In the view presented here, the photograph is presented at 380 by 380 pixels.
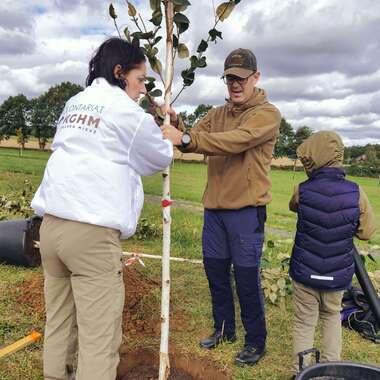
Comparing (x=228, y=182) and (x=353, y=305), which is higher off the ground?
(x=228, y=182)

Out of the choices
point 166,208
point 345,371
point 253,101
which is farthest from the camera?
point 253,101

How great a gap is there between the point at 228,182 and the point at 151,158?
3.60 feet

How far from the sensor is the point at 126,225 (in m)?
2.44

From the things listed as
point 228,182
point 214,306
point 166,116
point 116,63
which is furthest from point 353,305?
point 116,63

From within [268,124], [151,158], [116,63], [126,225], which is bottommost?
[126,225]

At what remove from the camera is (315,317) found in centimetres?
338

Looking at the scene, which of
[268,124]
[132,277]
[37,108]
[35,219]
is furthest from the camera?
[37,108]

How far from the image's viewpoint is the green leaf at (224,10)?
283 centimetres

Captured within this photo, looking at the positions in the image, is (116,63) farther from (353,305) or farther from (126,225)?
(353,305)

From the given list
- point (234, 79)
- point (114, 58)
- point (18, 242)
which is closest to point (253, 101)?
point (234, 79)

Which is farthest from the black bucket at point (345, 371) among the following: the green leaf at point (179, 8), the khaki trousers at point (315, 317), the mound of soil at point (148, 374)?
the green leaf at point (179, 8)

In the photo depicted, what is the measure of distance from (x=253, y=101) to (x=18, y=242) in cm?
370

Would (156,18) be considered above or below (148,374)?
above

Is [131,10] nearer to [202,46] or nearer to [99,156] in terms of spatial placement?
[202,46]
